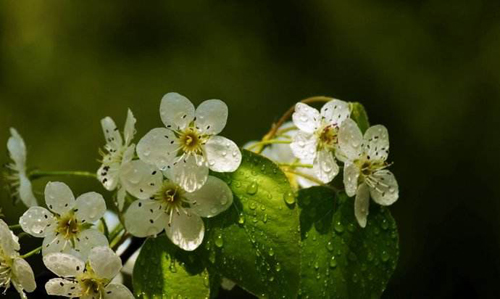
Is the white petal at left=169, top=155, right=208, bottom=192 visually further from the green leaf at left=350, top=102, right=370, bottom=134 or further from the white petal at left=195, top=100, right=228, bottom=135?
the green leaf at left=350, top=102, right=370, bottom=134

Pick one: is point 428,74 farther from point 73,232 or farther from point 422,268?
point 73,232

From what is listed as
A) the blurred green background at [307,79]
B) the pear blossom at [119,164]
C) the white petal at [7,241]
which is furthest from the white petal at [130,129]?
the blurred green background at [307,79]

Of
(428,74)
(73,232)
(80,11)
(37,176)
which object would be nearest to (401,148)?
(428,74)

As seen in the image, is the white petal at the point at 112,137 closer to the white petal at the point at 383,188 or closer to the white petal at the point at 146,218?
the white petal at the point at 146,218

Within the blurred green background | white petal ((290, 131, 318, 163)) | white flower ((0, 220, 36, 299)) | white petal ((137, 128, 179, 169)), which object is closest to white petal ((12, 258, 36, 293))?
white flower ((0, 220, 36, 299))

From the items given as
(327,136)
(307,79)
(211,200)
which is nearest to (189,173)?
(211,200)
